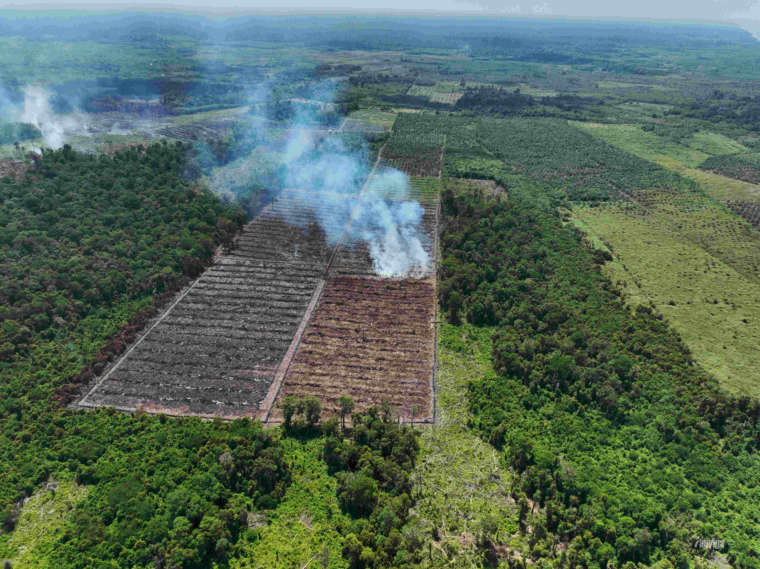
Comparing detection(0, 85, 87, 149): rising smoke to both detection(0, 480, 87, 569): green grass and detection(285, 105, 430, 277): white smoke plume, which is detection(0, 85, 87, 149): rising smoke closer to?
detection(285, 105, 430, 277): white smoke plume

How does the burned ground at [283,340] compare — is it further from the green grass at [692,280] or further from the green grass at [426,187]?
the green grass at [692,280]

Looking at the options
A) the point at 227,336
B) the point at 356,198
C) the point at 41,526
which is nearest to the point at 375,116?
the point at 356,198

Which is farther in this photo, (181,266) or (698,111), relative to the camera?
(698,111)

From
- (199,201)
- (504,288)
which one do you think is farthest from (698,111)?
(199,201)

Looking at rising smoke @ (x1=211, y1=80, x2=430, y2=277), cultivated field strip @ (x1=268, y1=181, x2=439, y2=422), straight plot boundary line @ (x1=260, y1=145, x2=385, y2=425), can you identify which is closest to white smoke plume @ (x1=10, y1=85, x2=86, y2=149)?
rising smoke @ (x1=211, y1=80, x2=430, y2=277)

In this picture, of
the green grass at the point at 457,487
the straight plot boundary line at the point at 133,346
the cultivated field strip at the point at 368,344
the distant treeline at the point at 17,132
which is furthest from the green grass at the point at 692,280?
the distant treeline at the point at 17,132

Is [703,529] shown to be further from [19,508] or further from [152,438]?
[19,508]
